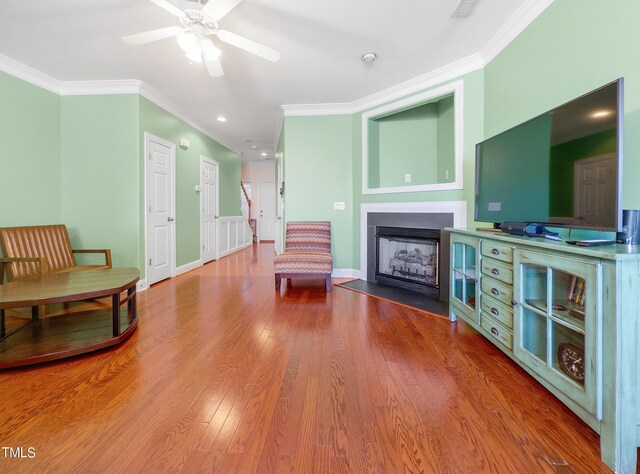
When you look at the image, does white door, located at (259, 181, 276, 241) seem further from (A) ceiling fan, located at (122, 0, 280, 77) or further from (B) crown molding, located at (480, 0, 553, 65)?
(B) crown molding, located at (480, 0, 553, 65)

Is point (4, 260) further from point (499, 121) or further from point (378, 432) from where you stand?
point (499, 121)

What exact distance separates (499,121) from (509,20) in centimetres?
75

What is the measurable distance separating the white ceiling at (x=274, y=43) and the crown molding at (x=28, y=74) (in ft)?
0.21

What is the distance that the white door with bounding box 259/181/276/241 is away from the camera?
950cm

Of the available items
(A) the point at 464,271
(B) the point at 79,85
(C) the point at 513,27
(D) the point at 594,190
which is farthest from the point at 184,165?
(D) the point at 594,190

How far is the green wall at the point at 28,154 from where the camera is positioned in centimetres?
293

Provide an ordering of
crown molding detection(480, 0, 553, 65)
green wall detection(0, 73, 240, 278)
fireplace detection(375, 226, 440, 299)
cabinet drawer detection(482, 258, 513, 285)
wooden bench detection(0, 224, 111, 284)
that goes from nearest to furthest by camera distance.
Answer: cabinet drawer detection(482, 258, 513, 285)
crown molding detection(480, 0, 553, 65)
wooden bench detection(0, 224, 111, 284)
fireplace detection(375, 226, 440, 299)
green wall detection(0, 73, 240, 278)

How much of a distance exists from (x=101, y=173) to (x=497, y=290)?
13.7 ft

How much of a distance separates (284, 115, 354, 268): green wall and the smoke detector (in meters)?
1.25

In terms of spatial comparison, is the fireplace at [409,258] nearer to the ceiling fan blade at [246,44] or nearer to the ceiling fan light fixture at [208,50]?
the ceiling fan blade at [246,44]

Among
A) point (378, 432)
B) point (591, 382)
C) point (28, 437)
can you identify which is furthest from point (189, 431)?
point (591, 382)

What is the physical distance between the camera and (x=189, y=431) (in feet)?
4.12

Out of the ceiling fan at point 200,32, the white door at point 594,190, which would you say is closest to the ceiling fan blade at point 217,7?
the ceiling fan at point 200,32

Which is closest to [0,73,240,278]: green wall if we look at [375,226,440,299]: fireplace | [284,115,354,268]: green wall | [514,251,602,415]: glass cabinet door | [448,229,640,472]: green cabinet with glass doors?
[284,115,354,268]: green wall
